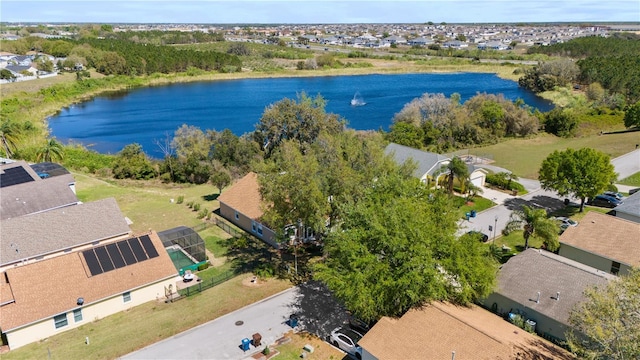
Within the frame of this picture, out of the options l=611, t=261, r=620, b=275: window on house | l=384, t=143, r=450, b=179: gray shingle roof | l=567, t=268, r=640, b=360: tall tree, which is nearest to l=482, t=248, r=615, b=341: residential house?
l=611, t=261, r=620, b=275: window on house

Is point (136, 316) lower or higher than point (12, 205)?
lower

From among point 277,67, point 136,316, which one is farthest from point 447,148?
point 277,67

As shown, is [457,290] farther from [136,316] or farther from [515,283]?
[136,316]

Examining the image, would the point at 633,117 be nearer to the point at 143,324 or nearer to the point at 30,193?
the point at 143,324

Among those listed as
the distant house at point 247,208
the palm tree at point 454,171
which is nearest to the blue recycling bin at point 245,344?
the distant house at point 247,208

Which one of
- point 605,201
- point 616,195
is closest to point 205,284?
point 605,201

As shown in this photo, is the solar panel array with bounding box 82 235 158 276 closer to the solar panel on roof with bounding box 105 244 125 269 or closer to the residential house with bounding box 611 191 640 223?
the solar panel on roof with bounding box 105 244 125 269
